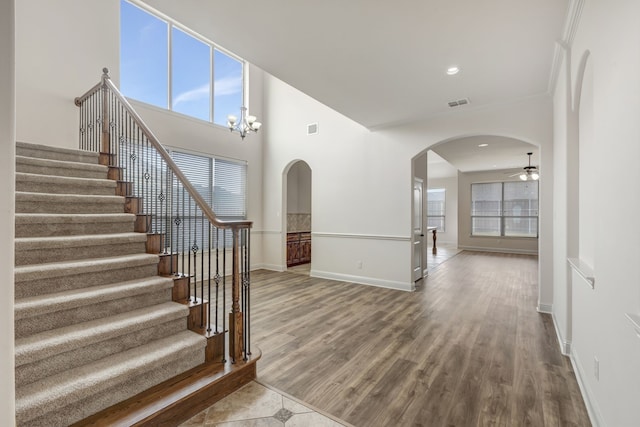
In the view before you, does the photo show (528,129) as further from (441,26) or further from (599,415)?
Answer: (599,415)

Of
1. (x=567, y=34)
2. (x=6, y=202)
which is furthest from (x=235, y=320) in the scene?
(x=567, y=34)

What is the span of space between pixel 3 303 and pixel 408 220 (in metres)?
4.86

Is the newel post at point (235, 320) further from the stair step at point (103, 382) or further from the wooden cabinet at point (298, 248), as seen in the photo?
the wooden cabinet at point (298, 248)

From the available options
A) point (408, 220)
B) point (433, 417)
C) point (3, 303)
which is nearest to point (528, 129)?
point (408, 220)

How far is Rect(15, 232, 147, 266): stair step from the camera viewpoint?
2231mm

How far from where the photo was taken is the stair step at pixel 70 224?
7.94 feet

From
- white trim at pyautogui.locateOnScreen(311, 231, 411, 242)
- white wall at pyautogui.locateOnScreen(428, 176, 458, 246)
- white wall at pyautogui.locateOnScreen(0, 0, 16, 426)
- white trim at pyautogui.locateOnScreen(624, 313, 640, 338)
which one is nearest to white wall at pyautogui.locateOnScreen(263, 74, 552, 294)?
white trim at pyautogui.locateOnScreen(311, 231, 411, 242)

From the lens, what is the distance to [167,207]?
10.4 ft

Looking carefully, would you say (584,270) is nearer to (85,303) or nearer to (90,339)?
(90,339)

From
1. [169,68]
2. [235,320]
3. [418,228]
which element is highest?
[169,68]

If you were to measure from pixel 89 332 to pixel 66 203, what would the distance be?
1579mm

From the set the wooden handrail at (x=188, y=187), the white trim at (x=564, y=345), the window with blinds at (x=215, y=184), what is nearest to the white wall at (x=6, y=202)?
the wooden handrail at (x=188, y=187)

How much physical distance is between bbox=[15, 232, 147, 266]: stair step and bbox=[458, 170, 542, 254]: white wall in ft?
36.3

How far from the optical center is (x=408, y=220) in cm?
507
